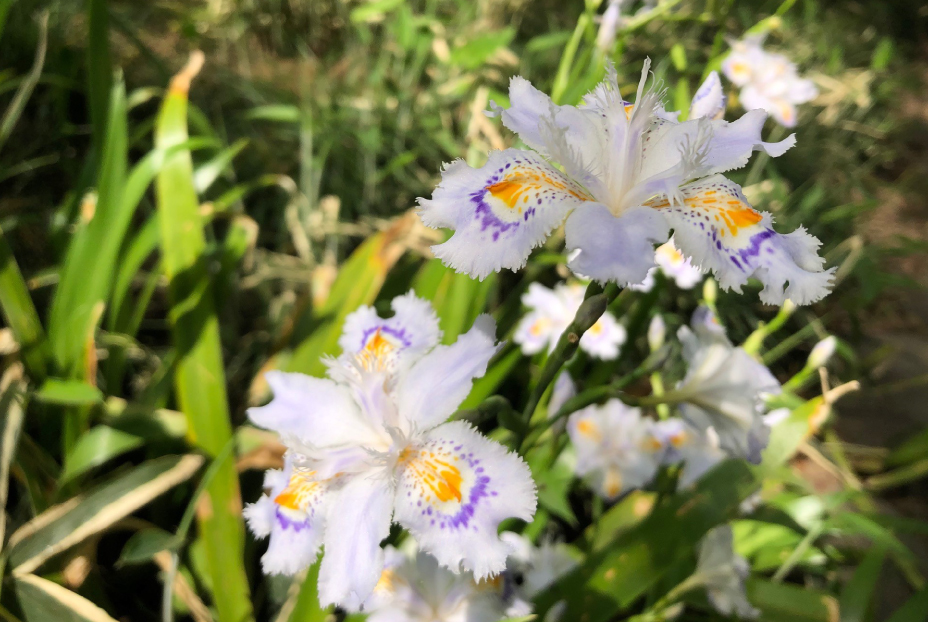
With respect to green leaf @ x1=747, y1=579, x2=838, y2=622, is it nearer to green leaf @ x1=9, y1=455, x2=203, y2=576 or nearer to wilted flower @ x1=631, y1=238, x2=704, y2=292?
wilted flower @ x1=631, y1=238, x2=704, y2=292

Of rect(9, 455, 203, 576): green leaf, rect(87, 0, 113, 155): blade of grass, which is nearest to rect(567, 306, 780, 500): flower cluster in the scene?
rect(9, 455, 203, 576): green leaf

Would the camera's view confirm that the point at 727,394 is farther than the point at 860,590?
No

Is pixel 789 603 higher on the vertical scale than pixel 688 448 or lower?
lower

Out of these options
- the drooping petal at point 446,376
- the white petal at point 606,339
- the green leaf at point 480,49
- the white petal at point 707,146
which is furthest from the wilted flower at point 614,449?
the green leaf at point 480,49

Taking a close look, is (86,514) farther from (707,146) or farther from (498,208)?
(707,146)

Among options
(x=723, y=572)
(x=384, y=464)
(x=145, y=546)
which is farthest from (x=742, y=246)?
(x=145, y=546)
